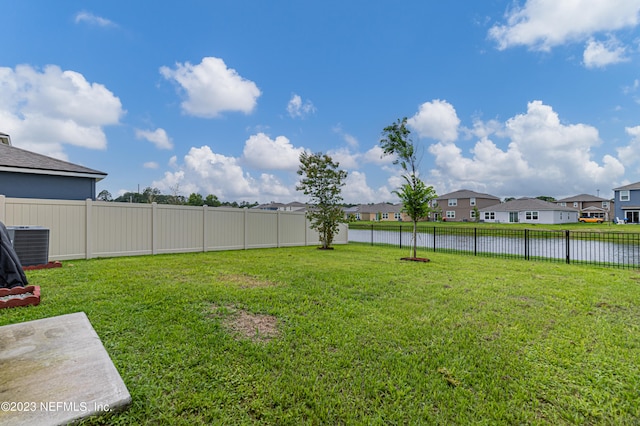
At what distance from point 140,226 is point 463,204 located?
47.8m

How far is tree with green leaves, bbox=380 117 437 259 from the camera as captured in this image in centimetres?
919

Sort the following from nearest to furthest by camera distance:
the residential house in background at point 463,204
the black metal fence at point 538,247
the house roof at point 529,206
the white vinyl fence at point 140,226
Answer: the white vinyl fence at point 140,226
the black metal fence at point 538,247
the house roof at point 529,206
the residential house in background at point 463,204

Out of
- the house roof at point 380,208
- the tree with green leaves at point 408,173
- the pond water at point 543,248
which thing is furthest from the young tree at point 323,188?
the house roof at point 380,208

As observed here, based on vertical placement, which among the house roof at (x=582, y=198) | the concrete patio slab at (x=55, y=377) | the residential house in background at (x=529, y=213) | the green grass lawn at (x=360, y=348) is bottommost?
the green grass lawn at (x=360, y=348)

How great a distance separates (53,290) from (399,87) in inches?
516

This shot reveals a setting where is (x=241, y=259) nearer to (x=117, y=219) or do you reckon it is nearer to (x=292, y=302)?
(x=117, y=219)

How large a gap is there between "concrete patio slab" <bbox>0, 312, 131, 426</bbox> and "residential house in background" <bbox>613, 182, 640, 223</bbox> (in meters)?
48.7

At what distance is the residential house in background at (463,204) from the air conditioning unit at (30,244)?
46.9 meters

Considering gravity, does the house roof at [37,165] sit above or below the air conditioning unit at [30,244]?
above

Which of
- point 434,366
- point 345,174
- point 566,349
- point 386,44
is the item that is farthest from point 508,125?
point 434,366

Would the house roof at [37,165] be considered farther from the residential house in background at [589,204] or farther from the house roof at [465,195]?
the residential house in background at [589,204]

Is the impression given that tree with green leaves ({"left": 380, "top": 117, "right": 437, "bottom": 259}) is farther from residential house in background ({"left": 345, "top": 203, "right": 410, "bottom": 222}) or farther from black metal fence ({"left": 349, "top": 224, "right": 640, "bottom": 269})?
residential house in background ({"left": 345, "top": 203, "right": 410, "bottom": 222})

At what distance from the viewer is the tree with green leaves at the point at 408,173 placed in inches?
362

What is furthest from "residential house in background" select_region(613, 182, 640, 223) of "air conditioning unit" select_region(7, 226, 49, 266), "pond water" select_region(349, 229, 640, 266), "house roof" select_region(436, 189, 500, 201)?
"air conditioning unit" select_region(7, 226, 49, 266)
